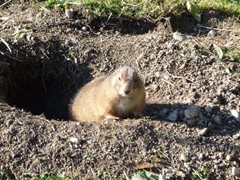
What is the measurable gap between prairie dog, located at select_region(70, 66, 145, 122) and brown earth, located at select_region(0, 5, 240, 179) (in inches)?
9.1

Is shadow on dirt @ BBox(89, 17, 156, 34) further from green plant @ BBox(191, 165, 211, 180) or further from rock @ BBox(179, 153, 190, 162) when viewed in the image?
green plant @ BBox(191, 165, 211, 180)

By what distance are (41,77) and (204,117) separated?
98.5 inches

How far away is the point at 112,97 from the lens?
666 centimetres

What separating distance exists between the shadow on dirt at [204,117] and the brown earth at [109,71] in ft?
0.03

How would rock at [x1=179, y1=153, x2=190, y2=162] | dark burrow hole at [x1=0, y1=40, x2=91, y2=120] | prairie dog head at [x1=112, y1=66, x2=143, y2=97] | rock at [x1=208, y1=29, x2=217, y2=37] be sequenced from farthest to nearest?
rock at [x1=208, y1=29, x2=217, y2=37] < dark burrow hole at [x1=0, y1=40, x2=91, y2=120] < prairie dog head at [x1=112, y1=66, x2=143, y2=97] < rock at [x1=179, y1=153, x2=190, y2=162]

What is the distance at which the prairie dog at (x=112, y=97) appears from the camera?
6391mm

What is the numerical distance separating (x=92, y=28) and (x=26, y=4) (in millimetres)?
1105

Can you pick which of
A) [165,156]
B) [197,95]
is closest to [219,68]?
[197,95]

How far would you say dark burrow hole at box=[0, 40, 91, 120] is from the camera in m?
7.50

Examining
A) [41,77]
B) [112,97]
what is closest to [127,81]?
[112,97]

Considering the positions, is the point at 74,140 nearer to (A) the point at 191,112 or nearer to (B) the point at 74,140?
(B) the point at 74,140

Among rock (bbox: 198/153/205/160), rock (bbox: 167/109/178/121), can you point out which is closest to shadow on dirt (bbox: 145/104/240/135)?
rock (bbox: 167/109/178/121)

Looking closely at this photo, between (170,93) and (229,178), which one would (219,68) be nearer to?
(170,93)

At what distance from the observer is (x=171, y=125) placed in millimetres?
6059
